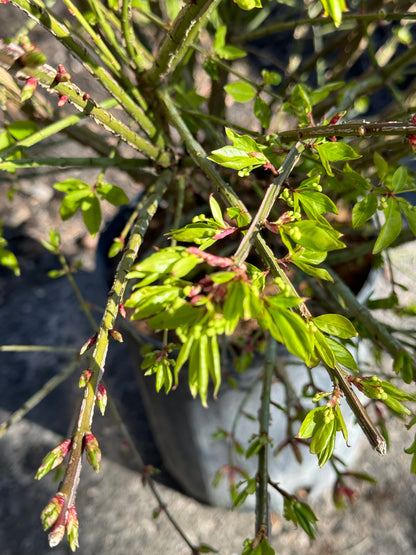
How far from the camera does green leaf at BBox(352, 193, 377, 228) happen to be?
15.6 inches

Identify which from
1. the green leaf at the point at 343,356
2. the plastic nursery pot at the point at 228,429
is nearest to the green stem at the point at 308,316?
the green leaf at the point at 343,356

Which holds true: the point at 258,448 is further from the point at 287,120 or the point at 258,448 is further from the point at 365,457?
the point at 287,120

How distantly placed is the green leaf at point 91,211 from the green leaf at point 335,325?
0.95 ft

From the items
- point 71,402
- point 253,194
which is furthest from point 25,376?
point 253,194

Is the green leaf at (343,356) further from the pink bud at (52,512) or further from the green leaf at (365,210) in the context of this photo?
the pink bud at (52,512)

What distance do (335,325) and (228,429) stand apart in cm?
59

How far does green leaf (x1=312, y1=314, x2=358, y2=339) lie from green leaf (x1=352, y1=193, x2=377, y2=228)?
0.32 ft

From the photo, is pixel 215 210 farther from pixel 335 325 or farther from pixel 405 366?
pixel 405 366

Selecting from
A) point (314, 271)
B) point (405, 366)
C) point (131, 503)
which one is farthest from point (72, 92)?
point (131, 503)

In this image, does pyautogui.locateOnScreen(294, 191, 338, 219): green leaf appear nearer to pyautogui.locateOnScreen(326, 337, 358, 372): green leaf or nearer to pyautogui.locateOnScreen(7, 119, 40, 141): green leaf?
pyautogui.locateOnScreen(326, 337, 358, 372): green leaf

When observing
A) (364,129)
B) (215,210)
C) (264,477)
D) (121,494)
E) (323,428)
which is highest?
(364,129)

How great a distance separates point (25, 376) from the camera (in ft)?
4.30

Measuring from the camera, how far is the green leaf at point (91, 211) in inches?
20.2

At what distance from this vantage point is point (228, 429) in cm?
87
